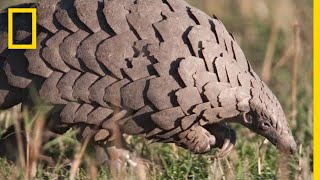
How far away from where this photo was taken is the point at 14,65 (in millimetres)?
4410

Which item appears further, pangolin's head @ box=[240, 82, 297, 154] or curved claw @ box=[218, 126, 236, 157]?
curved claw @ box=[218, 126, 236, 157]

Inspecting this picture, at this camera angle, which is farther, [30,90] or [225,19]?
[225,19]

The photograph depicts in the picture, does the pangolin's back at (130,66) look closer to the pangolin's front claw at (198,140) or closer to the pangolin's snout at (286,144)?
the pangolin's front claw at (198,140)

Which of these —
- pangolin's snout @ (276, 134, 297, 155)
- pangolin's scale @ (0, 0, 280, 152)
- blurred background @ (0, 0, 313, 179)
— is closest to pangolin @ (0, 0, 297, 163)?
pangolin's scale @ (0, 0, 280, 152)

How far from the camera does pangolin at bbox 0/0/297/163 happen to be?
4.23m

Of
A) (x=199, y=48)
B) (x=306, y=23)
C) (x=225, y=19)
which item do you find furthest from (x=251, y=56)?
(x=199, y=48)

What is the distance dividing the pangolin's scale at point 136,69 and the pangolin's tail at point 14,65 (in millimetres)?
16

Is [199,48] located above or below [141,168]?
above

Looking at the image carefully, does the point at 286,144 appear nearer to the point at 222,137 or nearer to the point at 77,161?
the point at 222,137

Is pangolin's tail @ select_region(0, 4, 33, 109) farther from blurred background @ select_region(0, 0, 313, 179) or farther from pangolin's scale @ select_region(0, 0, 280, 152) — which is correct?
blurred background @ select_region(0, 0, 313, 179)

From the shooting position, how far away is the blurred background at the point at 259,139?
4.64 m

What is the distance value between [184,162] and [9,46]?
1.09m

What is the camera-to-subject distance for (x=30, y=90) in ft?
14.4

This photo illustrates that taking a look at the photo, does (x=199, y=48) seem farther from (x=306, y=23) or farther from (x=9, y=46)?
(x=306, y=23)
